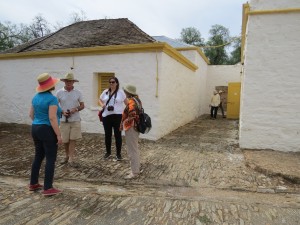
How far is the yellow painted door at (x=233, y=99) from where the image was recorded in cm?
1471

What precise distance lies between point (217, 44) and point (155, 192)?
1195 inches

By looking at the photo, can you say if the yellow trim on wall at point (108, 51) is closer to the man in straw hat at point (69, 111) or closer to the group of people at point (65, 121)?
the group of people at point (65, 121)

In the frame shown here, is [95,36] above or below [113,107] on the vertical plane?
above

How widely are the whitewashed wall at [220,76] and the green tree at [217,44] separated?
12.6 meters

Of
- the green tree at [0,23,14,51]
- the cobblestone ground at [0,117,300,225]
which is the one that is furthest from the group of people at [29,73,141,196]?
the green tree at [0,23,14,51]

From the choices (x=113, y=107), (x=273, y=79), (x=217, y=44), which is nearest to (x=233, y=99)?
(x=273, y=79)

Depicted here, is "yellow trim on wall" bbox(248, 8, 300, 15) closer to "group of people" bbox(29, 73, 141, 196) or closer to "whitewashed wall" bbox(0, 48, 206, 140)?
"whitewashed wall" bbox(0, 48, 206, 140)

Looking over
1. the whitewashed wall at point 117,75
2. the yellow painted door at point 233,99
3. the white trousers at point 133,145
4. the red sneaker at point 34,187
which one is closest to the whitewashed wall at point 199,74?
the yellow painted door at point 233,99

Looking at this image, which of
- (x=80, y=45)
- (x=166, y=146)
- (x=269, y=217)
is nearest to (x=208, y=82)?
(x=80, y=45)

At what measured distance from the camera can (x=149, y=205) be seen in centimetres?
392

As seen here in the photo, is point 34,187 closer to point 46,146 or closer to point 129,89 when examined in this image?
point 46,146

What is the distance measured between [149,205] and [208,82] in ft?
50.9

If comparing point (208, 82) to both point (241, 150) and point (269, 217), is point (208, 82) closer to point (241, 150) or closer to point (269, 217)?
point (241, 150)

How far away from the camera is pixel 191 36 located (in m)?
35.4
